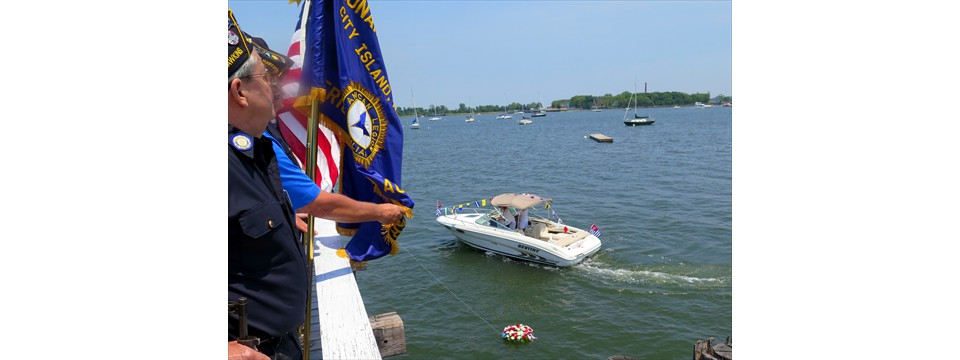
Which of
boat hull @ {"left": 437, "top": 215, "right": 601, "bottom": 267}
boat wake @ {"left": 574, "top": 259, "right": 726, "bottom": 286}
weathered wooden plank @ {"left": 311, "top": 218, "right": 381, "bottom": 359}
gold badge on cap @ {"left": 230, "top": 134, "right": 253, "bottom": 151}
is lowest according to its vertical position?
boat wake @ {"left": 574, "top": 259, "right": 726, "bottom": 286}

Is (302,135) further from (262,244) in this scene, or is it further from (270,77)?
(262,244)

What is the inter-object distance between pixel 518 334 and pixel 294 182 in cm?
1048

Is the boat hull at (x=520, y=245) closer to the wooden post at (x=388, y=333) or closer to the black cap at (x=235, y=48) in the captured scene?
the wooden post at (x=388, y=333)

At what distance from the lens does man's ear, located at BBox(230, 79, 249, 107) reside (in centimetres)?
178

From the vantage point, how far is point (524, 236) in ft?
55.9

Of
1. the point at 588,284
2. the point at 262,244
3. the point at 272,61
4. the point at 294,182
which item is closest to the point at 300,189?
the point at 294,182

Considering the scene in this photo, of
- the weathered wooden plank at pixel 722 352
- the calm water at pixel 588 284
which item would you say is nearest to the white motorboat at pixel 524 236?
the calm water at pixel 588 284

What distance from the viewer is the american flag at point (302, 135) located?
11.8ft

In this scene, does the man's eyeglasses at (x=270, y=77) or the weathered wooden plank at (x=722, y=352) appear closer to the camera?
the man's eyeglasses at (x=270, y=77)

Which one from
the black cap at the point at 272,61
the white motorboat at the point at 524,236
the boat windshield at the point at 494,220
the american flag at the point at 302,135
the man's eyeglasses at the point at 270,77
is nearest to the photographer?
the man's eyeglasses at the point at 270,77

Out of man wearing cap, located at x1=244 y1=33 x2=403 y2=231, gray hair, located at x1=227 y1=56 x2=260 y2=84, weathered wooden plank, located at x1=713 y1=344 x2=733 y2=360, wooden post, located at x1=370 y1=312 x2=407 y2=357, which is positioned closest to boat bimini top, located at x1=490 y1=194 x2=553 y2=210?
weathered wooden plank, located at x1=713 y1=344 x2=733 y2=360

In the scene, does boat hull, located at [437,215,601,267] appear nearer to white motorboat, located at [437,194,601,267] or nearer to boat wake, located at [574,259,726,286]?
white motorboat, located at [437,194,601,267]

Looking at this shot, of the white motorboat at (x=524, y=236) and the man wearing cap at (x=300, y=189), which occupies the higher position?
the man wearing cap at (x=300, y=189)

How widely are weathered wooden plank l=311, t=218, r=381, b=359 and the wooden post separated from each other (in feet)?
1.45
